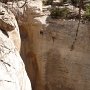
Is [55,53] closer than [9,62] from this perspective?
No

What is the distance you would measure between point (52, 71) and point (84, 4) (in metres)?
2.98

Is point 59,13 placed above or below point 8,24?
below

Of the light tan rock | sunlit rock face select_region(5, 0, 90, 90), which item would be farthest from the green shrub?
the light tan rock

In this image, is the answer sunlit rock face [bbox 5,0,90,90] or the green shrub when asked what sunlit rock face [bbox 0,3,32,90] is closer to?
sunlit rock face [bbox 5,0,90,90]

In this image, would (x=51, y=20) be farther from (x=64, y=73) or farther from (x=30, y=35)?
(x=64, y=73)

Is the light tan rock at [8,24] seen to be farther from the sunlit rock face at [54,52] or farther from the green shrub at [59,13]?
the green shrub at [59,13]

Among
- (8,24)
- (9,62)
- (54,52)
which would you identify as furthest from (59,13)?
(9,62)

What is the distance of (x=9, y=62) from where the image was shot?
878cm

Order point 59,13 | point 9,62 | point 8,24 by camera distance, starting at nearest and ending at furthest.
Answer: point 9,62 < point 8,24 < point 59,13

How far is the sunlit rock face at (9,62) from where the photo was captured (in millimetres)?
8070

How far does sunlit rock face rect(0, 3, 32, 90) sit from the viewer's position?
8.07 meters

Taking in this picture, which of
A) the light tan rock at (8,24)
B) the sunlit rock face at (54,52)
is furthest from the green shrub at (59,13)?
the light tan rock at (8,24)

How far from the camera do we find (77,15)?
46.9 feet

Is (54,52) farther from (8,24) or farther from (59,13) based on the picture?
(8,24)
